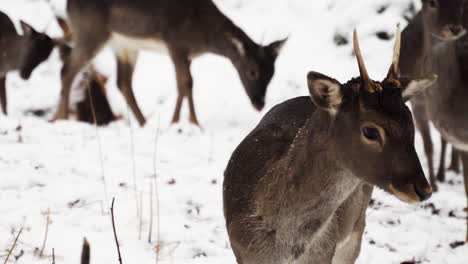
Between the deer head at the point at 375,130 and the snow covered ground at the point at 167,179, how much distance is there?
4.28ft

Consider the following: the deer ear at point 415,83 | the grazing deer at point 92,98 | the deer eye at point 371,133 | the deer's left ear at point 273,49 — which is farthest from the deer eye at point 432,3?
the grazing deer at point 92,98

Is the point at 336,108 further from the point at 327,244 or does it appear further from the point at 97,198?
the point at 97,198

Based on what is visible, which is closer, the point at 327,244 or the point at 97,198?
the point at 327,244

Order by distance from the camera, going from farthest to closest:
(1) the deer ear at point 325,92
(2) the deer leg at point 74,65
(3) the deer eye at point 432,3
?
(2) the deer leg at point 74,65 < (3) the deer eye at point 432,3 < (1) the deer ear at point 325,92

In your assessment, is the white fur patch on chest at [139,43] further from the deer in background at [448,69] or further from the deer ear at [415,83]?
the deer ear at [415,83]

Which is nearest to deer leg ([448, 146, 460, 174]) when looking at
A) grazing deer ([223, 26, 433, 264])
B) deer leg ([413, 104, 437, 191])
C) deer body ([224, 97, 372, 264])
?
deer leg ([413, 104, 437, 191])

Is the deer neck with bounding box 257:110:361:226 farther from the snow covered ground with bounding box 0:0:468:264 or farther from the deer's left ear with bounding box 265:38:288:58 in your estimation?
the deer's left ear with bounding box 265:38:288:58

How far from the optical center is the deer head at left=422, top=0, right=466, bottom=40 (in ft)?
15.2

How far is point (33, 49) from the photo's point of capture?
7.47m

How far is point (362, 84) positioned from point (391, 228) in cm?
250

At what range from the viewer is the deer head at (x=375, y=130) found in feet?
7.43

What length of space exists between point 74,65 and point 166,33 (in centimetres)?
133

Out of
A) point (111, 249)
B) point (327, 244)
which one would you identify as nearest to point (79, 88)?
point (111, 249)

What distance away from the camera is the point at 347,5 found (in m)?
9.96
